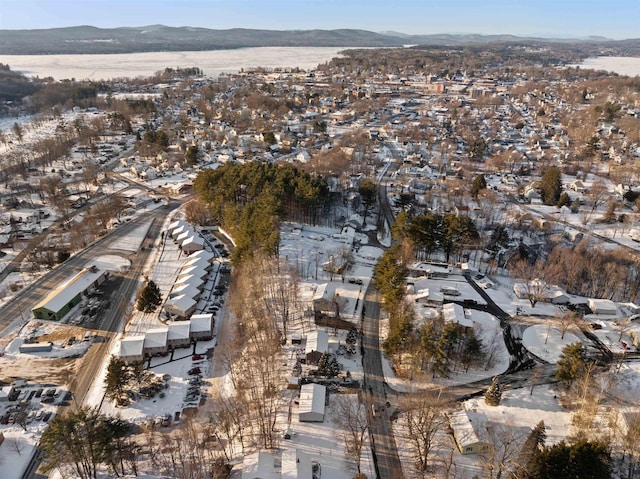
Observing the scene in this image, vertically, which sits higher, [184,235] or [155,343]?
[184,235]

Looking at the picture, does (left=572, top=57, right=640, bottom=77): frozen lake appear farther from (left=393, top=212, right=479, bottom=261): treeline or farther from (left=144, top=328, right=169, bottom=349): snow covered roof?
(left=144, top=328, right=169, bottom=349): snow covered roof

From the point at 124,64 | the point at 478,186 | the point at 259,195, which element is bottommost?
the point at 478,186

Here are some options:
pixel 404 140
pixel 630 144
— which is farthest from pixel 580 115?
pixel 404 140

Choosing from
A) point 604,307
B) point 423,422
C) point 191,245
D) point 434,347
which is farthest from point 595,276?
point 191,245

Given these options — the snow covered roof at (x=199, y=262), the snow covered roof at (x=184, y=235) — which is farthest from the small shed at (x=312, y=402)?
the snow covered roof at (x=184, y=235)

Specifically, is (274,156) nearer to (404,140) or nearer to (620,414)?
(404,140)

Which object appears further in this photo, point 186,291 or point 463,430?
point 186,291

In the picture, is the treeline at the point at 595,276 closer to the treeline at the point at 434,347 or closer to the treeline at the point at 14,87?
the treeline at the point at 434,347

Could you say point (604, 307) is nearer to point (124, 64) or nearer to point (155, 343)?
point (155, 343)
